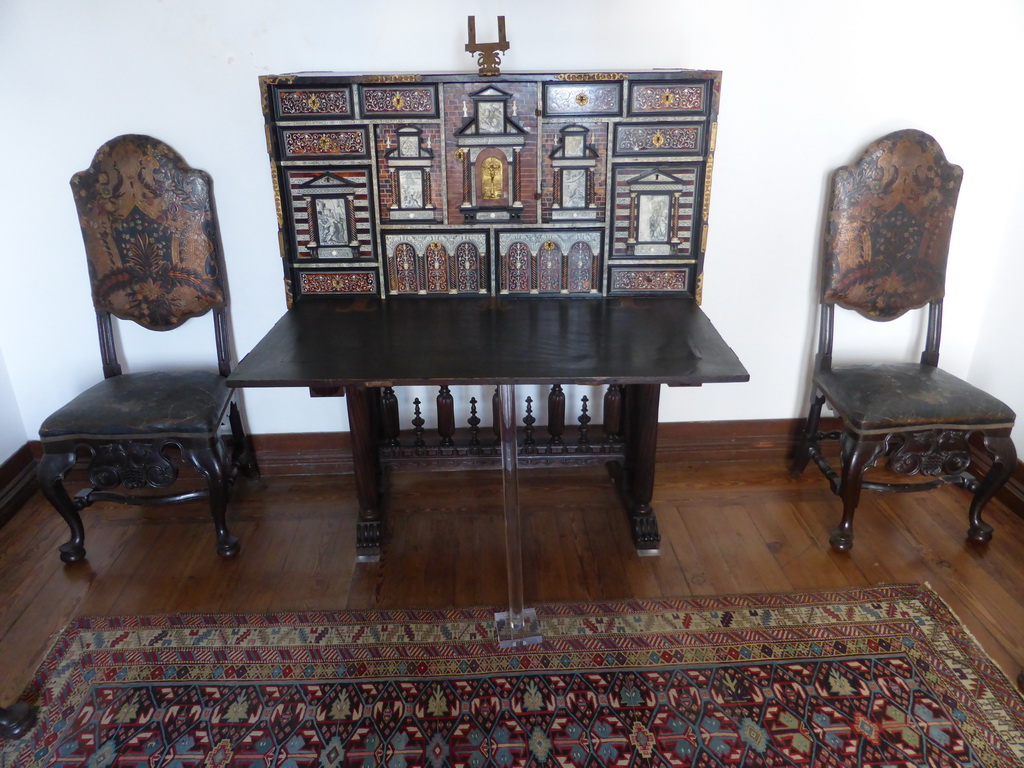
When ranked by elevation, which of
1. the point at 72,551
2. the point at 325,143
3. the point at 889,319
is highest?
the point at 325,143

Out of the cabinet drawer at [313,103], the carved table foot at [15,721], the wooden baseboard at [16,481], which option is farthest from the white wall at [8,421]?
the cabinet drawer at [313,103]

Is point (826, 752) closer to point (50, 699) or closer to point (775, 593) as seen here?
point (775, 593)

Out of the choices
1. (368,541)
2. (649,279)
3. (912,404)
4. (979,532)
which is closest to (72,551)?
(368,541)

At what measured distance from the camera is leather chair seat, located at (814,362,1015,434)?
2234mm

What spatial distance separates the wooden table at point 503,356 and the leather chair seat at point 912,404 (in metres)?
0.59

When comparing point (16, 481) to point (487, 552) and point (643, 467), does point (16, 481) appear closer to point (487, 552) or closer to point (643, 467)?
point (487, 552)

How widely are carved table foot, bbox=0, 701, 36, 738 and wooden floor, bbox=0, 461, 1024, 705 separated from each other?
0.15 meters

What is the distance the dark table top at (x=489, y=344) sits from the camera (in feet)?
5.93

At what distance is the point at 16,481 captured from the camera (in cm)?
271

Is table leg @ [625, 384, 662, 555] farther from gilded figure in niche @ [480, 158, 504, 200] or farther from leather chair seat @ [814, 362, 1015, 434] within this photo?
gilded figure in niche @ [480, 158, 504, 200]

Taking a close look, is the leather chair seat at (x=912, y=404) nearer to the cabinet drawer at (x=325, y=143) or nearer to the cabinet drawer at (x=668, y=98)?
the cabinet drawer at (x=668, y=98)

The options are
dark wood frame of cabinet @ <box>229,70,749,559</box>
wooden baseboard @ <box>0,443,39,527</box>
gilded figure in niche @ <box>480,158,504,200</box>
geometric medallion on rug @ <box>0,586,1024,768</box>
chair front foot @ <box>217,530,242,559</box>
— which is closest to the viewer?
geometric medallion on rug @ <box>0,586,1024,768</box>

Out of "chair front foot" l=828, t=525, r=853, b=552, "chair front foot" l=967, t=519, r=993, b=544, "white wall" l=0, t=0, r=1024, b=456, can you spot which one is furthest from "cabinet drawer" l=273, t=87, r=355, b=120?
"chair front foot" l=967, t=519, r=993, b=544

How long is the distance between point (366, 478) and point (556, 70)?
1.48 meters
